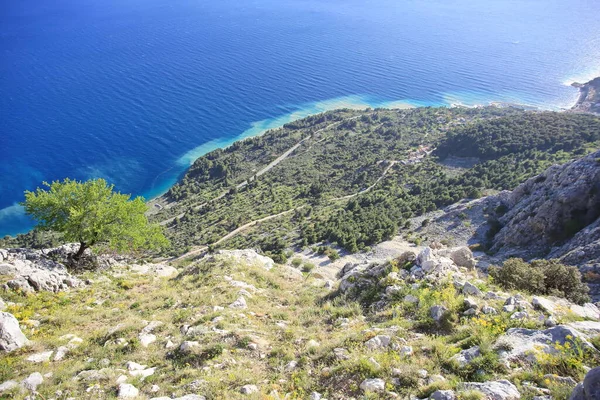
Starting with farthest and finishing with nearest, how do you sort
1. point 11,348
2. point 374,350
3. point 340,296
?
point 340,296 → point 11,348 → point 374,350

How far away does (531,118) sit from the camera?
8281 cm

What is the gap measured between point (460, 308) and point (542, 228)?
82.3 ft

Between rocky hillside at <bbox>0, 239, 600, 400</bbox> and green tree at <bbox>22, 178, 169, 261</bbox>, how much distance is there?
3.66m

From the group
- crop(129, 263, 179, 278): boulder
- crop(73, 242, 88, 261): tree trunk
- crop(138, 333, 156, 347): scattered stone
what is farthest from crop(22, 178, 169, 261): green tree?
crop(138, 333, 156, 347): scattered stone

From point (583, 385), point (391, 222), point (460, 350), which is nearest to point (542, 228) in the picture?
point (391, 222)

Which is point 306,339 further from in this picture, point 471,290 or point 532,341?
point 532,341

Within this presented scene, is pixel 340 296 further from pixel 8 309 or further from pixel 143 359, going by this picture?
pixel 8 309

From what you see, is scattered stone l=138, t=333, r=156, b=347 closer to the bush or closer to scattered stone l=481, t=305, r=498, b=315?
scattered stone l=481, t=305, r=498, b=315

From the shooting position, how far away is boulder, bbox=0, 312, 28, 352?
1354 centimetres

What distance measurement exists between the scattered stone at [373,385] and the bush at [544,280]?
10.3 meters

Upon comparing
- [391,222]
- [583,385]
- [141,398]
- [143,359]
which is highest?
[391,222]

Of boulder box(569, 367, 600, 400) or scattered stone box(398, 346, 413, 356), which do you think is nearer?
boulder box(569, 367, 600, 400)

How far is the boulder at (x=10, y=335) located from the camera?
1354cm

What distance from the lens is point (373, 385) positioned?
9938mm
